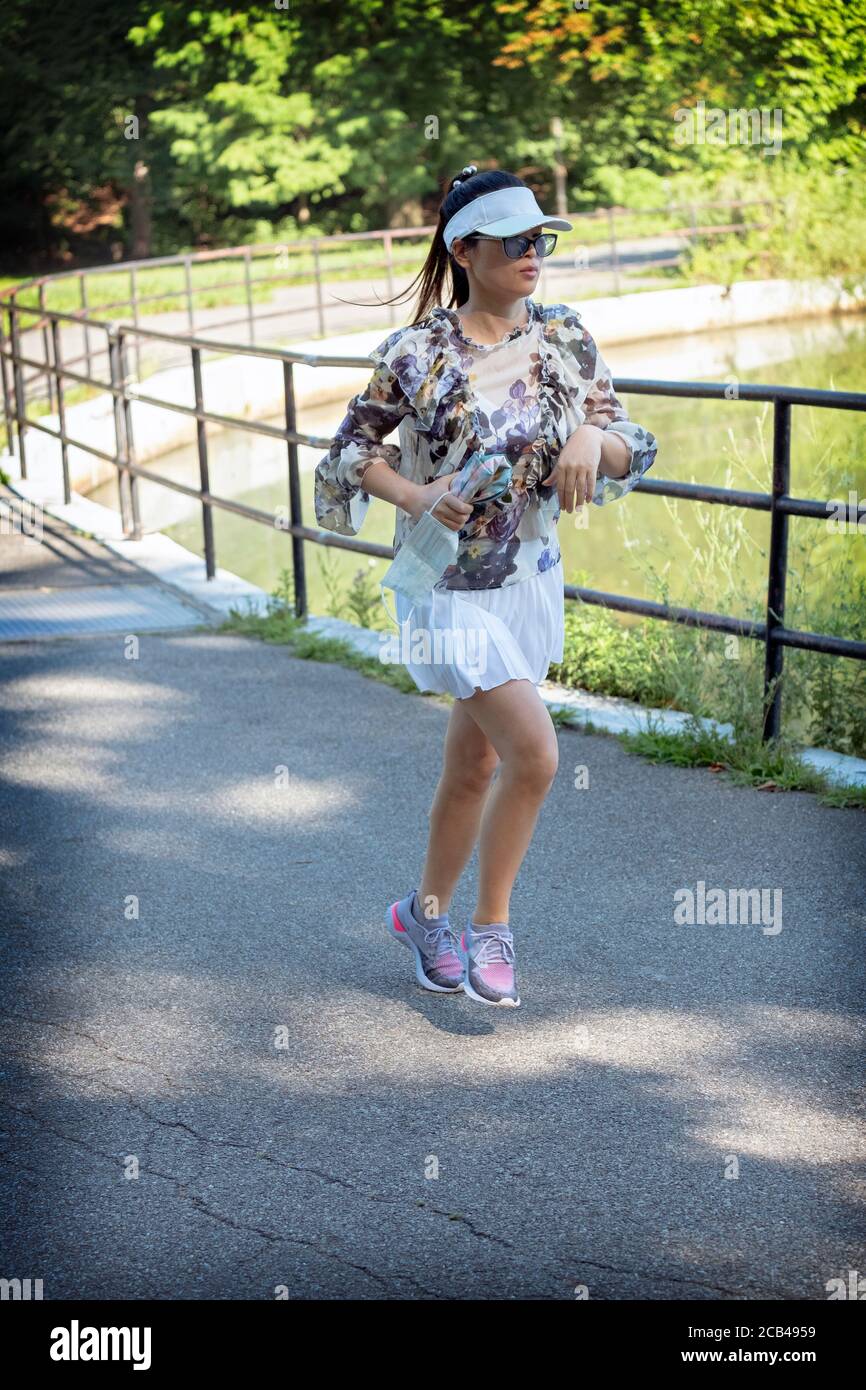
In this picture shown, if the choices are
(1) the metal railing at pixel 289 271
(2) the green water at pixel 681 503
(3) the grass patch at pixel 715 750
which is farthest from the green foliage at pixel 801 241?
(3) the grass patch at pixel 715 750

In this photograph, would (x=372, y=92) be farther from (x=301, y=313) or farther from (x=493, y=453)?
(x=493, y=453)

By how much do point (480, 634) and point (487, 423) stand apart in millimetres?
449

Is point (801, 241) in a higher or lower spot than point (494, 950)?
higher

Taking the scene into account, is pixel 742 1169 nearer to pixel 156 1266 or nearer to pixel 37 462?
pixel 156 1266

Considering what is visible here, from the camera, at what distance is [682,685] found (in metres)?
6.04

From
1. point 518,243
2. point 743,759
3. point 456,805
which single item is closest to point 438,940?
point 456,805

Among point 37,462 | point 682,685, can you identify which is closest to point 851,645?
point 682,685

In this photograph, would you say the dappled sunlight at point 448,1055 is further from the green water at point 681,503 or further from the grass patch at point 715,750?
the green water at point 681,503

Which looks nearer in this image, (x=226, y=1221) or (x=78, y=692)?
(x=226, y=1221)

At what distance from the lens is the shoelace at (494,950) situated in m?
3.72

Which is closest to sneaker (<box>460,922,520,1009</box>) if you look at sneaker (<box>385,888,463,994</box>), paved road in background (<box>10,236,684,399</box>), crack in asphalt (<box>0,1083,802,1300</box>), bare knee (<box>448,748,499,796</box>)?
sneaker (<box>385,888,463,994</box>)

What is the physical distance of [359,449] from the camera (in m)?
3.50

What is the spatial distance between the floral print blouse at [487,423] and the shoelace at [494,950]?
82 centimetres

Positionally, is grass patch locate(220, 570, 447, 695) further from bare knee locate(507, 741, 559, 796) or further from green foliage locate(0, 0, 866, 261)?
green foliage locate(0, 0, 866, 261)
